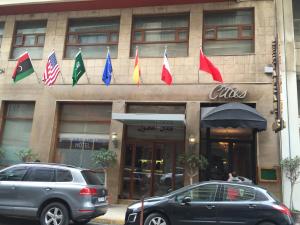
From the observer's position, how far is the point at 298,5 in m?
17.2

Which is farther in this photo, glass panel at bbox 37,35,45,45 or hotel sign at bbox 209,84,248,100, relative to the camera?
glass panel at bbox 37,35,45,45

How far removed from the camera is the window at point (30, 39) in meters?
19.5

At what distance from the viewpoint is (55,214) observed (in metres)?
10.4

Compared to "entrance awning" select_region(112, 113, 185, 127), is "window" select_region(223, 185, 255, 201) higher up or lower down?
lower down

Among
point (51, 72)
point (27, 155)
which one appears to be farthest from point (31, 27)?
point (27, 155)

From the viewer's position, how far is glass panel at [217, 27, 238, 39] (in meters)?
17.0

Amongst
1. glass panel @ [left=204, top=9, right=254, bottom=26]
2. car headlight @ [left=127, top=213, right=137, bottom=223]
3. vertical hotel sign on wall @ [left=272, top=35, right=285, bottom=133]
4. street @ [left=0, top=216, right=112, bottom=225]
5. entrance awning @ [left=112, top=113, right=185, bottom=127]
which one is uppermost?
glass panel @ [left=204, top=9, right=254, bottom=26]

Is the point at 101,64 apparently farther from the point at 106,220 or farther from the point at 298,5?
the point at 298,5

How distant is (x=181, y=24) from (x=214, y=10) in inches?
63.9

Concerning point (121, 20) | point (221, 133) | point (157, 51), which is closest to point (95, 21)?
point (121, 20)

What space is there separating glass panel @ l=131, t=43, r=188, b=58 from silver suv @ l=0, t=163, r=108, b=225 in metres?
8.10

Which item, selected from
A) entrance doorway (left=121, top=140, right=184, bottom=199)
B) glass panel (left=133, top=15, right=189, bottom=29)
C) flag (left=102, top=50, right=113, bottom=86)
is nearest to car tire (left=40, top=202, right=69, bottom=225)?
entrance doorway (left=121, top=140, right=184, bottom=199)

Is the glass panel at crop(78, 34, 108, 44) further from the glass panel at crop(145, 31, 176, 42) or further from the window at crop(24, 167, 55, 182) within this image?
the window at crop(24, 167, 55, 182)

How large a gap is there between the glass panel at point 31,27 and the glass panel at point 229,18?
8.36 m
